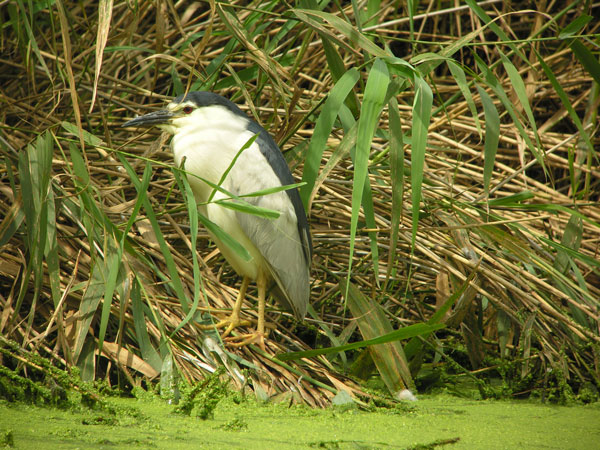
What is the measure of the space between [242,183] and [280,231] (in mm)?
200

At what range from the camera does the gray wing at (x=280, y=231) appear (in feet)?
6.54

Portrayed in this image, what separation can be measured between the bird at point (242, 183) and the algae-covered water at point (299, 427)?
1.56ft

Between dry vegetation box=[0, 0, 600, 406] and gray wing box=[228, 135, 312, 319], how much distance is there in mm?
147

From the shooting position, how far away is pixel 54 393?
1.44 m

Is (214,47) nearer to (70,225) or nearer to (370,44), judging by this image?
(70,225)

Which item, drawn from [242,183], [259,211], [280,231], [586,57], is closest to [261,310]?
[280,231]

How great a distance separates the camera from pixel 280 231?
2.01 metres

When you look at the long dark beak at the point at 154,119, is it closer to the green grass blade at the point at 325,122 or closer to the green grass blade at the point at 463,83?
the green grass blade at the point at 325,122

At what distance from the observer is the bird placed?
6.54 feet

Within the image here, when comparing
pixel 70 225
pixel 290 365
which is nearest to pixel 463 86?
pixel 290 365

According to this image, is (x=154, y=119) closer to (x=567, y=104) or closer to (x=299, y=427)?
(x=299, y=427)

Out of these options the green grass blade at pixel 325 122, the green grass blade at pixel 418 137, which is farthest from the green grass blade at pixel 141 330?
the green grass blade at pixel 418 137

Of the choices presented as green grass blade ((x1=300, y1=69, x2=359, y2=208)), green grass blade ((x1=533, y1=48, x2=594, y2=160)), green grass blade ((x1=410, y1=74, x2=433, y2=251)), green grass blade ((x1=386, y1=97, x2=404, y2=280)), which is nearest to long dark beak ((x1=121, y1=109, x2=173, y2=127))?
green grass blade ((x1=300, y1=69, x2=359, y2=208))

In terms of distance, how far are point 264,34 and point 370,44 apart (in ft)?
4.30
